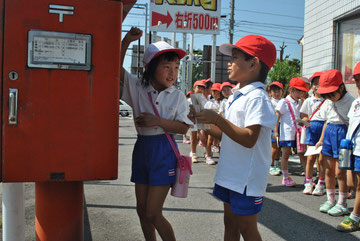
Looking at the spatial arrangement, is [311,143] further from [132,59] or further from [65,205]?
[132,59]

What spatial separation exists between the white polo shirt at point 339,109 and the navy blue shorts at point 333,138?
0.23 ft

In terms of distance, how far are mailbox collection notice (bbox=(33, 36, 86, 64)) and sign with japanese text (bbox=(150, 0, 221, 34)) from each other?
12361mm

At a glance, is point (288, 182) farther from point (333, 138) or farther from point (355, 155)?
point (355, 155)

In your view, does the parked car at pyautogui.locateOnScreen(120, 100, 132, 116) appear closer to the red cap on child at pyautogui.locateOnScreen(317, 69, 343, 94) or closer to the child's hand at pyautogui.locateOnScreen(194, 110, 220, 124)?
the red cap on child at pyautogui.locateOnScreen(317, 69, 343, 94)

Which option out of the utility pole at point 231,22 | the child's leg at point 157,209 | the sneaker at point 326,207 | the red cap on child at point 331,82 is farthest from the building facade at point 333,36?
the utility pole at point 231,22

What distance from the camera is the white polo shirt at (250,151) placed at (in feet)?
7.22

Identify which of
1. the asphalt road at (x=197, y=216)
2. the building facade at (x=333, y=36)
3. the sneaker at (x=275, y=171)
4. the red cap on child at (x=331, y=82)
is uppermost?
the building facade at (x=333, y=36)

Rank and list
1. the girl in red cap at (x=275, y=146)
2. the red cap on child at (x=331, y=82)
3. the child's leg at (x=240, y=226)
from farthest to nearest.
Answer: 1. the girl in red cap at (x=275, y=146)
2. the red cap on child at (x=331, y=82)
3. the child's leg at (x=240, y=226)

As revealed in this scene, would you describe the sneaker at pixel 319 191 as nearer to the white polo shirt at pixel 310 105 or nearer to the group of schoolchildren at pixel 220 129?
the white polo shirt at pixel 310 105

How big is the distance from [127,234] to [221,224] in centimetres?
103

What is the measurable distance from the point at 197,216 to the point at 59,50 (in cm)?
287

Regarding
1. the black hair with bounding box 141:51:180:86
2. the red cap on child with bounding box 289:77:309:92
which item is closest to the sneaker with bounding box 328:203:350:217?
the red cap on child with bounding box 289:77:309:92

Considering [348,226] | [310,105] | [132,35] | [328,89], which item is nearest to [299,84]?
[310,105]

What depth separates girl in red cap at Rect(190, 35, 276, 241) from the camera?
2186 mm
